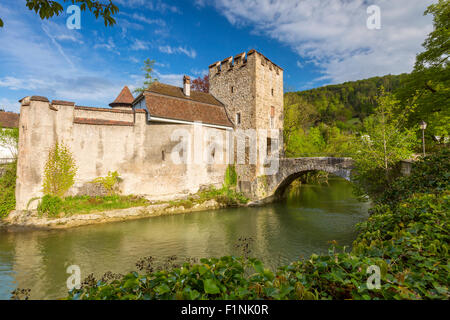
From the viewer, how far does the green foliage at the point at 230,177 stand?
1882cm

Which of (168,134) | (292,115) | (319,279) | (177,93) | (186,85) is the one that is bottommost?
(319,279)

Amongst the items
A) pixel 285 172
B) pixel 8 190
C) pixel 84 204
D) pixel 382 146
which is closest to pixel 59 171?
pixel 84 204

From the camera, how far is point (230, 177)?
1914cm

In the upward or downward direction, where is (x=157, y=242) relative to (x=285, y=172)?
downward

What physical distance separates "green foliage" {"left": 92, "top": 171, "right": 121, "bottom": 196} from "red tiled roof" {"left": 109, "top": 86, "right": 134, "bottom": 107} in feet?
34.3

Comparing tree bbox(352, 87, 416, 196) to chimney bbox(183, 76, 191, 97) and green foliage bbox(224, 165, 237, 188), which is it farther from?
chimney bbox(183, 76, 191, 97)

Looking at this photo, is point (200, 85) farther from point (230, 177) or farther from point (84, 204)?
point (84, 204)

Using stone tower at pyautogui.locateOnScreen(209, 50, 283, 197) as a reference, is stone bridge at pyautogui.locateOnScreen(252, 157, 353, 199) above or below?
below

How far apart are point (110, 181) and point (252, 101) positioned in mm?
12176

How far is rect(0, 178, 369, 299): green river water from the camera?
24.5 ft

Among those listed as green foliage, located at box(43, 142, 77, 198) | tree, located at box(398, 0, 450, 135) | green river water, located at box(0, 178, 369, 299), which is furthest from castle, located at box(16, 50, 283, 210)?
tree, located at box(398, 0, 450, 135)

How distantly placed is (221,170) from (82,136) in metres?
10.3

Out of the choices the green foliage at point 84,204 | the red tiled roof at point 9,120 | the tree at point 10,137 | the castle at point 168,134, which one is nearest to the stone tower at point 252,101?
the castle at point 168,134
